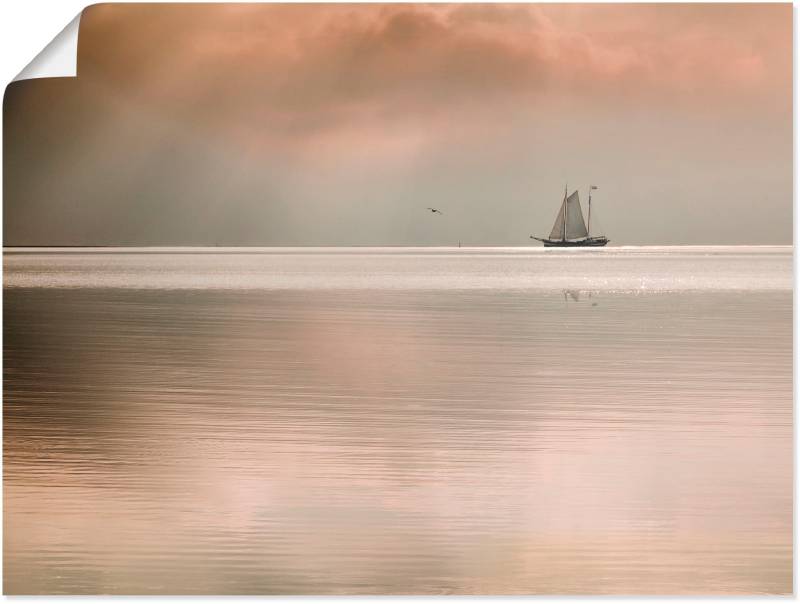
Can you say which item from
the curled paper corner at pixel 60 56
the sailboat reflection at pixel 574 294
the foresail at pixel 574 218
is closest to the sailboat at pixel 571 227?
the foresail at pixel 574 218

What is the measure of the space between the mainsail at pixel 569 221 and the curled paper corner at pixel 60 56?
2.21 m

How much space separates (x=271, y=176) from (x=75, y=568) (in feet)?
7.49

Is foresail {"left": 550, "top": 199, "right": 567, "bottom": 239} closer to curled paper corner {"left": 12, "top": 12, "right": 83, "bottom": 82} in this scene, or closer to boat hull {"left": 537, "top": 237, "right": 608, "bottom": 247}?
boat hull {"left": 537, "top": 237, "right": 608, "bottom": 247}

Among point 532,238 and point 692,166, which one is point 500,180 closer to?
point 532,238

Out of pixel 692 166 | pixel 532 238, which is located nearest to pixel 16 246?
pixel 532 238

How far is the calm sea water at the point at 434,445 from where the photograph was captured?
13.8ft

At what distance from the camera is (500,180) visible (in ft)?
18.2

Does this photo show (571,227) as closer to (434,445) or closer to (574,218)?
(574,218)

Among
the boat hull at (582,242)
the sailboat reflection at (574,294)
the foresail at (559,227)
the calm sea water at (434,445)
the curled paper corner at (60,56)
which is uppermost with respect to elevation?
the curled paper corner at (60,56)

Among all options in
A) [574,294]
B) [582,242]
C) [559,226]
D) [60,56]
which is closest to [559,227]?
[559,226]

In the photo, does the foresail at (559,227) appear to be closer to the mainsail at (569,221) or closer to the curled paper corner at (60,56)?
the mainsail at (569,221)

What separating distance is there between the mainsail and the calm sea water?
0.34 ft

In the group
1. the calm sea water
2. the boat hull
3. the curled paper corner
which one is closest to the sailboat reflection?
the calm sea water

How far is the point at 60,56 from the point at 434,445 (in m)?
2.26
